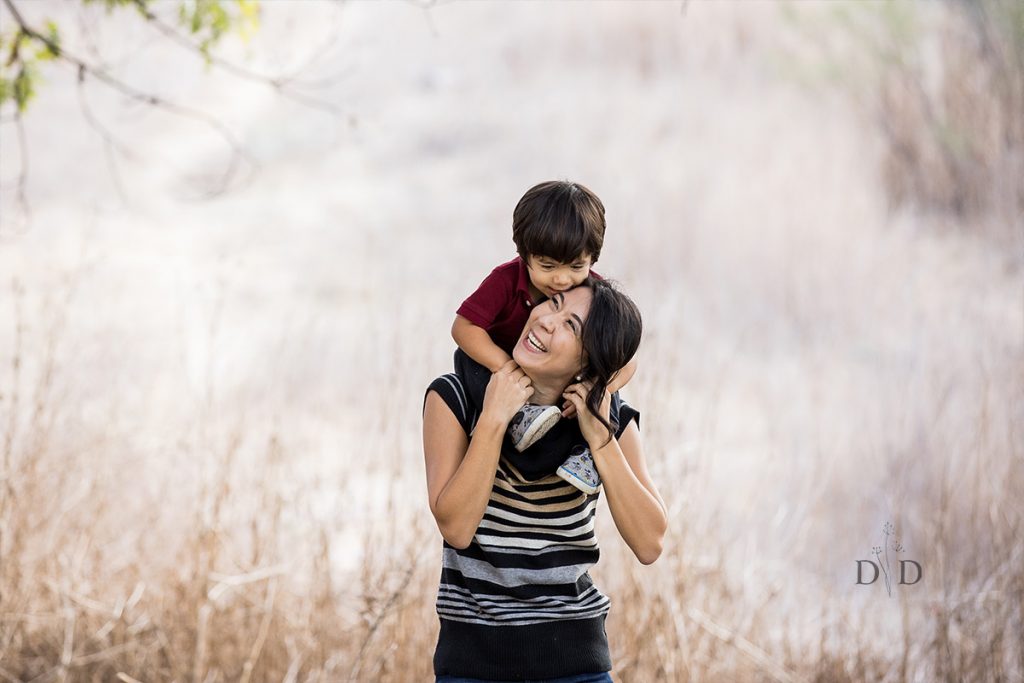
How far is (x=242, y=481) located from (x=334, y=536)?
20.3 inches

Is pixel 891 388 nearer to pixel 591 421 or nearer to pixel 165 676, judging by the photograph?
pixel 165 676

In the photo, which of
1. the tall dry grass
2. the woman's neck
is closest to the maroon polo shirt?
the woman's neck

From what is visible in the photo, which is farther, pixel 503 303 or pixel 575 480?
pixel 503 303

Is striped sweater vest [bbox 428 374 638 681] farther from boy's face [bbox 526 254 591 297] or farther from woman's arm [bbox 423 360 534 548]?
boy's face [bbox 526 254 591 297]

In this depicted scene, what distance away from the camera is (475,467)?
194 centimetres

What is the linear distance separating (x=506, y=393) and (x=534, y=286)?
9.7 inches

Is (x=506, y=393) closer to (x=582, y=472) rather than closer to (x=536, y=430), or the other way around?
(x=536, y=430)

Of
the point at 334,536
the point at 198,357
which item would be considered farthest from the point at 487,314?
the point at 198,357

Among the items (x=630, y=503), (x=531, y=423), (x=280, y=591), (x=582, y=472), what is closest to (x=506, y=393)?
(x=531, y=423)

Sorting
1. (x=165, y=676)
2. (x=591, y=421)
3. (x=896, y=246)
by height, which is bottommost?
(x=165, y=676)

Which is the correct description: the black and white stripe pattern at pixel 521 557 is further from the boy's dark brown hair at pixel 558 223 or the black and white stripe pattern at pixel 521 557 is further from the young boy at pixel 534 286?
the boy's dark brown hair at pixel 558 223

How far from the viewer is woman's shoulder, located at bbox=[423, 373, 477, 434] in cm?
207

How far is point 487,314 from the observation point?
6.82 feet

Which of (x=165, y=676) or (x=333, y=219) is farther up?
(x=333, y=219)
